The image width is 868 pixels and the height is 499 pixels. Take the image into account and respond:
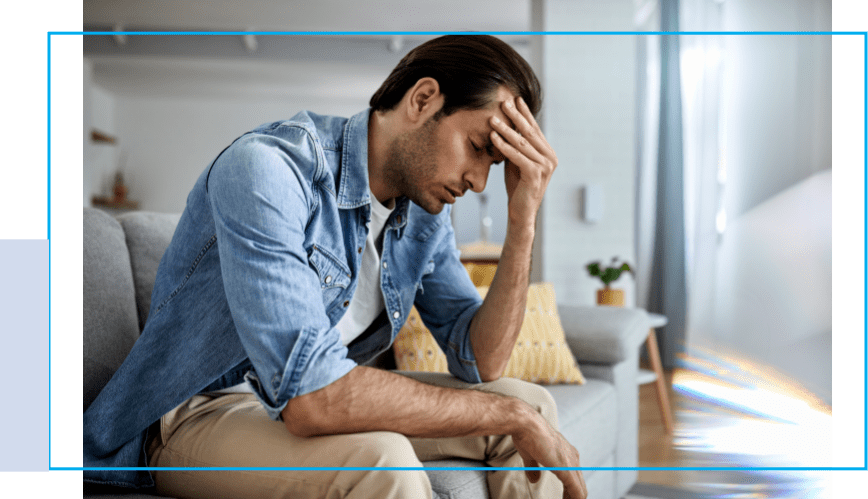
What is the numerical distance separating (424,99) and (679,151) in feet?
7.43

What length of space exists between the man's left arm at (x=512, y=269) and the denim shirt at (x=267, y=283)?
3cm

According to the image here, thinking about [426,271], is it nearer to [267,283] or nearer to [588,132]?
[267,283]

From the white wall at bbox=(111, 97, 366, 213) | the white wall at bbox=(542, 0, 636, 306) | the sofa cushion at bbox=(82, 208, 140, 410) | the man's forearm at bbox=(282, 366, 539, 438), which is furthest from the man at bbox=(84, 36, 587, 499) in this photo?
the white wall at bbox=(111, 97, 366, 213)

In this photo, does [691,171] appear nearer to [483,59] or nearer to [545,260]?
[545,260]

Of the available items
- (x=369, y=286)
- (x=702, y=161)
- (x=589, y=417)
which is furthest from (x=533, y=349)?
(x=702, y=161)

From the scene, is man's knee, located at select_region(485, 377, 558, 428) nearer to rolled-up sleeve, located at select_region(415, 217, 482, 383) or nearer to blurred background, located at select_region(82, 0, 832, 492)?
rolled-up sleeve, located at select_region(415, 217, 482, 383)

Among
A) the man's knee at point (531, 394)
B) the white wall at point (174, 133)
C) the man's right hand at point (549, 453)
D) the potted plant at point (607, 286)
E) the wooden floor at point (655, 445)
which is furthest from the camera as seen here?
the white wall at point (174, 133)

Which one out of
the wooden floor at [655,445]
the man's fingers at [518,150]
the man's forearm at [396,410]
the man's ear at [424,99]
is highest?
the man's ear at [424,99]

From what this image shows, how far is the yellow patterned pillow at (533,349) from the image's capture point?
1.11 metres

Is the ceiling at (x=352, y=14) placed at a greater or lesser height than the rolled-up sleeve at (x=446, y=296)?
greater

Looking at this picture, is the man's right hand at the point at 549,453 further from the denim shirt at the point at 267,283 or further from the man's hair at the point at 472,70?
the man's hair at the point at 472,70

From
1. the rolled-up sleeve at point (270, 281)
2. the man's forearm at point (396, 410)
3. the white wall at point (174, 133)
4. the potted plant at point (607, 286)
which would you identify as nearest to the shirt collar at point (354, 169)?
the rolled-up sleeve at point (270, 281)

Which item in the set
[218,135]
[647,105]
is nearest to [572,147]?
[647,105]

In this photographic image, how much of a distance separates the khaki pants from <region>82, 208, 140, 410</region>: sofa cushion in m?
0.19
